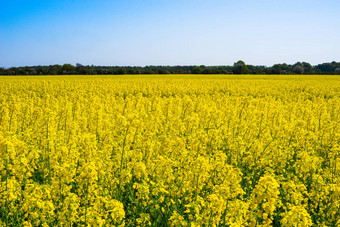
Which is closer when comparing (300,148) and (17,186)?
(17,186)

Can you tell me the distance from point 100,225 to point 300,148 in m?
5.74

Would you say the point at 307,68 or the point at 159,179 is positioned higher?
the point at 307,68

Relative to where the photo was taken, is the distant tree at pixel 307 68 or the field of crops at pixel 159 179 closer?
the field of crops at pixel 159 179

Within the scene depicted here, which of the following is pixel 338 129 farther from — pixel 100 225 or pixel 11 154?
pixel 11 154

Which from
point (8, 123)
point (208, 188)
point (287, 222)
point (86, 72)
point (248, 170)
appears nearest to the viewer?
point (287, 222)

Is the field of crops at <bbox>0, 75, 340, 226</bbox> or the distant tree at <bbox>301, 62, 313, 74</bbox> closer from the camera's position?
the field of crops at <bbox>0, 75, 340, 226</bbox>

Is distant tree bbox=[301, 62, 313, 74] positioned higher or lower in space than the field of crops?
higher

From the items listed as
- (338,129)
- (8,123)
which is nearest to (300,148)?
(338,129)

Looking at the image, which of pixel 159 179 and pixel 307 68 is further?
pixel 307 68

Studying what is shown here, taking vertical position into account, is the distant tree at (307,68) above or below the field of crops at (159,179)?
above

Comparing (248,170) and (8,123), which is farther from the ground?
(8,123)

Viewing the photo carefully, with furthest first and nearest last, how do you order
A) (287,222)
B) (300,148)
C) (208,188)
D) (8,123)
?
(8,123)
(300,148)
(208,188)
(287,222)

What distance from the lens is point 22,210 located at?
3439mm

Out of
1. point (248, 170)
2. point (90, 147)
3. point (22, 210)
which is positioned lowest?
point (248, 170)
